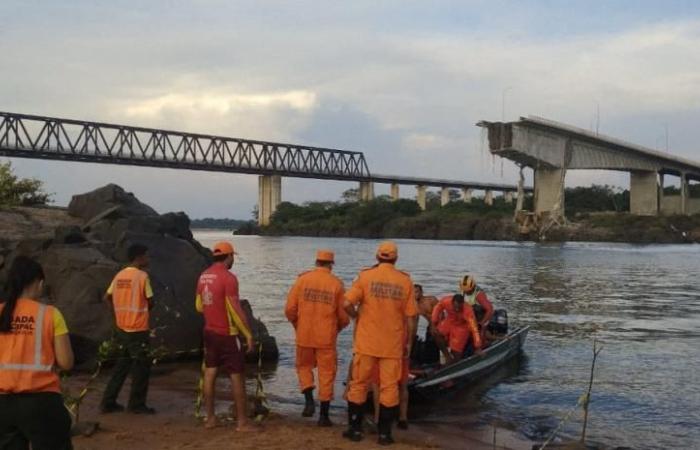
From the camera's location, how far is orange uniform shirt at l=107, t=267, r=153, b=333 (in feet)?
29.1

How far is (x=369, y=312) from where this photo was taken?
8.01 meters

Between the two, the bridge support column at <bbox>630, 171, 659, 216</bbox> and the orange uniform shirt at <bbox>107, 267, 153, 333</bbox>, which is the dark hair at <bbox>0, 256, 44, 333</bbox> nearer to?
the orange uniform shirt at <bbox>107, 267, 153, 333</bbox>

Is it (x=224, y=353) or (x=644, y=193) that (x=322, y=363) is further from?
(x=644, y=193)

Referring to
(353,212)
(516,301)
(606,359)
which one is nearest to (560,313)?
(516,301)

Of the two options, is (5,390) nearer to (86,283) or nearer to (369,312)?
(369,312)

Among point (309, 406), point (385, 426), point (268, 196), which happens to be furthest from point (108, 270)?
point (268, 196)

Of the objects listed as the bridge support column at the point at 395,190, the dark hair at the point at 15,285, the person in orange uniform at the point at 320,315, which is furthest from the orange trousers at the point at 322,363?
the bridge support column at the point at 395,190

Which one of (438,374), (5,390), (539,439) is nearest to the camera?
(5,390)

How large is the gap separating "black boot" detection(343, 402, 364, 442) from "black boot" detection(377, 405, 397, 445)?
0.75ft

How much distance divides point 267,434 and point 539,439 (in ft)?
12.8

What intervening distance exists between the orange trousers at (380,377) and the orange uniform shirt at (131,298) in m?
2.64

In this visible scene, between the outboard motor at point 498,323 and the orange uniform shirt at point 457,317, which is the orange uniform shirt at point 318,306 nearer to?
the orange uniform shirt at point 457,317

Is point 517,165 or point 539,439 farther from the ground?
point 517,165

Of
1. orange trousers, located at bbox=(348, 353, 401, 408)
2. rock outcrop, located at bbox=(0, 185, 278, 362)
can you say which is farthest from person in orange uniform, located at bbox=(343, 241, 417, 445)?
rock outcrop, located at bbox=(0, 185, 278, 362)
